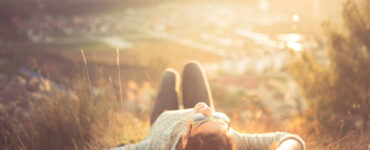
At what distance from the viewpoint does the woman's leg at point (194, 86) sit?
8.07 ft

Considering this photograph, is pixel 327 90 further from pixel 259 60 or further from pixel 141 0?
pixel 141 0

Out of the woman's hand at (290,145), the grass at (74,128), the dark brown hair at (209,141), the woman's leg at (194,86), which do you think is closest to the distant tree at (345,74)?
the grass at (74,128)

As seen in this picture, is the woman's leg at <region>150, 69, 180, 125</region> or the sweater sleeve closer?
the sweater sleeve

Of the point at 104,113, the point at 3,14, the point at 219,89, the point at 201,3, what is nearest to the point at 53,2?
the point at 3,14

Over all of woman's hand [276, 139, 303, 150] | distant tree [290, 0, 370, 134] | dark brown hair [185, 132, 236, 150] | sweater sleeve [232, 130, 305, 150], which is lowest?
distant tree [290, 0, 370, 134]

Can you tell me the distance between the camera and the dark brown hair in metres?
1.41

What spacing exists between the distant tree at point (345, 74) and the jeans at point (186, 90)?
140 centimetres

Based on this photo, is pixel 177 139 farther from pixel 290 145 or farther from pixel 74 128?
pixel 74 128

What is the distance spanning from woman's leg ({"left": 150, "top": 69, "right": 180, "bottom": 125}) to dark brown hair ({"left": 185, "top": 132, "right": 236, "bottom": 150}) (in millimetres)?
1058

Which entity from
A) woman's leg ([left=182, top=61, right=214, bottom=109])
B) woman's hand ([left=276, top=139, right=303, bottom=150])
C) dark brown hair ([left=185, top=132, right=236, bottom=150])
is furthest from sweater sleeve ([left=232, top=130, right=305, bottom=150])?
woman's leg ([left=182, top=61, right=214, bottom=109])

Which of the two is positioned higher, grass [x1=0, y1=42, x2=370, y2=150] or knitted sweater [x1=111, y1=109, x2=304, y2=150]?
knitted sweater [x1=111, y1=109, x2=304, y2=150]

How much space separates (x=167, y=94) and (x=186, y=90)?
20 centimetres

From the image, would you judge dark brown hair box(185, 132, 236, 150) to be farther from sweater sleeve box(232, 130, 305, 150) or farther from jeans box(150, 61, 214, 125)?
jeans box(150, 61, 214, 125)

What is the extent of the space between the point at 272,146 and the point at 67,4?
6204 cm
